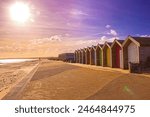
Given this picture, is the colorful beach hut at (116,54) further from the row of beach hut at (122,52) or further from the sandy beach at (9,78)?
the sandy beach at (9,78)

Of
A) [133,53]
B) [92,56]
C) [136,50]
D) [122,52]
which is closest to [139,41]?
[136,50]

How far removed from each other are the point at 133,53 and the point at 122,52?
210 centimetres

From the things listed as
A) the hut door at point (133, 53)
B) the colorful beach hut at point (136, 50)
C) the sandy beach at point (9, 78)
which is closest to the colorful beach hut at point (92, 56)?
the sandy beach at point (9, 78)

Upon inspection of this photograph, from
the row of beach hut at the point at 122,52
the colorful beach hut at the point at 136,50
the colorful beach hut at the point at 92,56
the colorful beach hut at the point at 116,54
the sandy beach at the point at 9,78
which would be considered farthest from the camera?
the colorful beach hut at the point at 92,56

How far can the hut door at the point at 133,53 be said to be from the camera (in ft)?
98.0

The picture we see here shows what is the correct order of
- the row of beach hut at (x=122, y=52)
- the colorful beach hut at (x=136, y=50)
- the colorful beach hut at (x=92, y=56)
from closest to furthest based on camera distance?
the colorful beach hut at (x=136, y=50)
the row of beach hut at (x=122, y=52)
the colorful beach hut at (x=92, y=56)

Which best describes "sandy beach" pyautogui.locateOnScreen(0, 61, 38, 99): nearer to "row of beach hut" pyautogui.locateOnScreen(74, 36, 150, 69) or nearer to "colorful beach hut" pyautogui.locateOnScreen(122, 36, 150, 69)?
"row of beach hut" pyautogui.locateOnScreen(74, 36, 150, 69)

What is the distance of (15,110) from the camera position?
456 inches

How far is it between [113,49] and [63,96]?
75.4 feet

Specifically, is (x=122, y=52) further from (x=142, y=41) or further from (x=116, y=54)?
(x=116, y=54)

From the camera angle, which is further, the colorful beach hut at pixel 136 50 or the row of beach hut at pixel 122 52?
the row of beach hut at pixel 122 52

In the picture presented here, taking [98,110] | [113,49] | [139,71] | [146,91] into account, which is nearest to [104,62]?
[113,49]

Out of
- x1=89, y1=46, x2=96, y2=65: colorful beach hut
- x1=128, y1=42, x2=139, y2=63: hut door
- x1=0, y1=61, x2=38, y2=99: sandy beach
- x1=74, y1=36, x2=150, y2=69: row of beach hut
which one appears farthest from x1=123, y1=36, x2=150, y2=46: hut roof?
x1=89, y1=46, x2=96, y2=65: colorful beach hut

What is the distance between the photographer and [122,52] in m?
32.5
